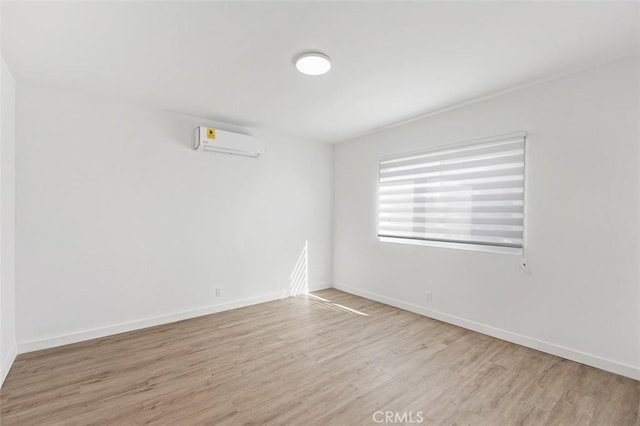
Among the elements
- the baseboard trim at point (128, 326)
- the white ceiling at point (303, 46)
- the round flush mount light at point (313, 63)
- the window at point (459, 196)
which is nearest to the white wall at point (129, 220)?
the baseboard trim at point (128, 326)

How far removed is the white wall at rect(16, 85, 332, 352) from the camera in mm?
2740

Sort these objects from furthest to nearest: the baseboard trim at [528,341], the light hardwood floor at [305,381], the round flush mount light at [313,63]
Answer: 1. the baseboard trim at [528,341]
2. the round flush mount light at [313,63]
3. the light hardwood floor at [305,381]

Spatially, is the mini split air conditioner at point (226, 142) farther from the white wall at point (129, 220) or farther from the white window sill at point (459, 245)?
the white window sill at point (459, 245)

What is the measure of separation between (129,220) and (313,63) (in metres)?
2.66

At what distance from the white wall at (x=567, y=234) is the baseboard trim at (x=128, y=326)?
2.58m

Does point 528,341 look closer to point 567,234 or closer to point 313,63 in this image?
point 567,234

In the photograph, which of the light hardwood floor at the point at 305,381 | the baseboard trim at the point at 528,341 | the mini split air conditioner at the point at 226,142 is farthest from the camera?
the mini split air conditioner at the point at 226,142

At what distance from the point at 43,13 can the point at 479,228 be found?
4.06m

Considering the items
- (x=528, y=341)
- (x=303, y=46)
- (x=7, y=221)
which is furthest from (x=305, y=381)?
(x=7, y=221)

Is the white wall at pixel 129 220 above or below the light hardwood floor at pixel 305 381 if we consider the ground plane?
above

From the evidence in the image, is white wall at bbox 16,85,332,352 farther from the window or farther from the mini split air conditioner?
the window

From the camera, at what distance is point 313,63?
7.54ft

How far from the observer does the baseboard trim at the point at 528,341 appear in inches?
90.9

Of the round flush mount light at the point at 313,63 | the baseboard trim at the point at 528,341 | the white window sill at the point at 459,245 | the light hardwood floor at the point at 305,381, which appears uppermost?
the round flush mount light at the point at 313,63
